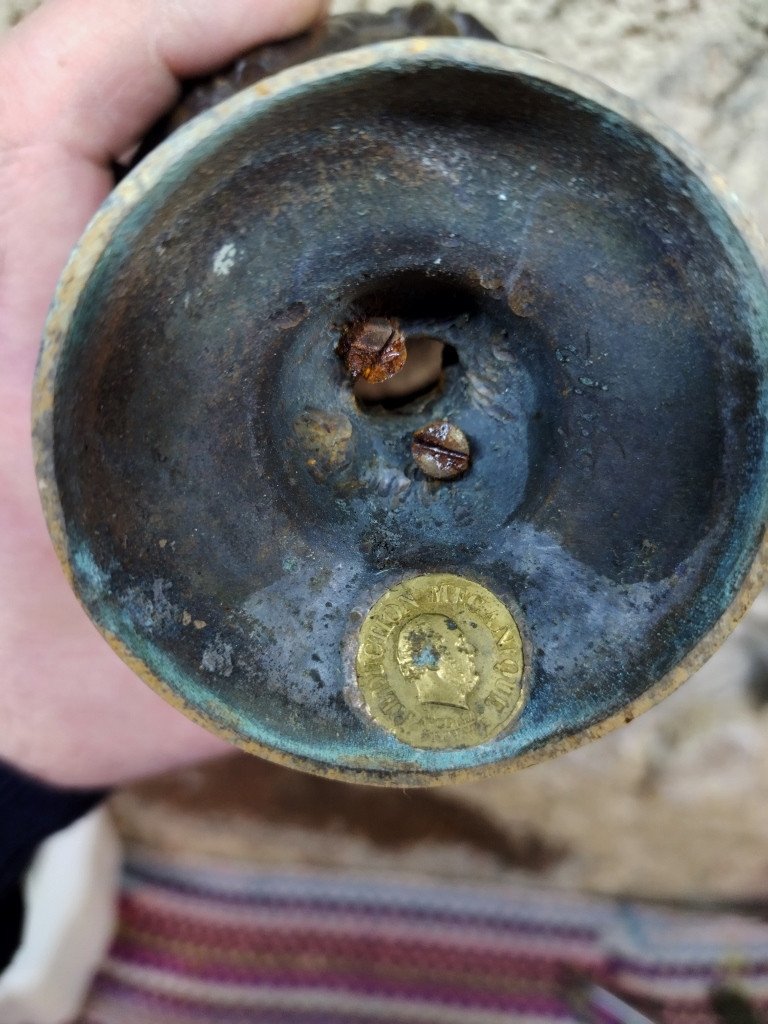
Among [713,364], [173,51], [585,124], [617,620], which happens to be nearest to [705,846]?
[617,620]

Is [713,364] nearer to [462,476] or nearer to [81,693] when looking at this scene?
[462,476]

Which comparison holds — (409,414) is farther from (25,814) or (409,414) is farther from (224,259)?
(25,814)

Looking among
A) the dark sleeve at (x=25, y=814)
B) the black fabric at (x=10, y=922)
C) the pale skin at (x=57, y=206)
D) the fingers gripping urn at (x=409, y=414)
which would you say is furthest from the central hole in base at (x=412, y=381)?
the black fabric at (x=10, y=922)

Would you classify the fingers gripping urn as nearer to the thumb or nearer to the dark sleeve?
the thumb

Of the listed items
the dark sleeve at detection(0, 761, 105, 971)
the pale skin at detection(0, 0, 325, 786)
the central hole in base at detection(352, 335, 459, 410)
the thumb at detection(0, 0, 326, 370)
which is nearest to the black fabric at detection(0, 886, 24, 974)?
the dark sleeve at detection(0, 761, 105, 971)

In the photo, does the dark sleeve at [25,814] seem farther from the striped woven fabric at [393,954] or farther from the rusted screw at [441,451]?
the rusted screw at [441,451]
